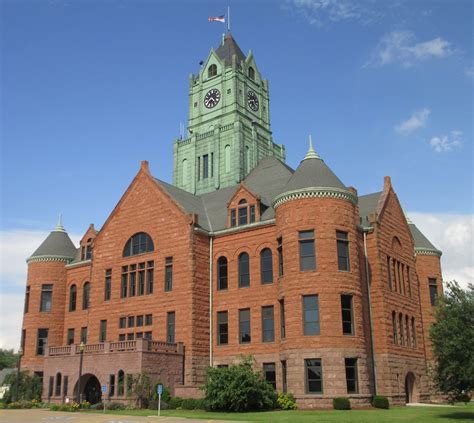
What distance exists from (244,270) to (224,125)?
98.1 feet

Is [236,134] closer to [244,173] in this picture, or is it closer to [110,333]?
[244,173]

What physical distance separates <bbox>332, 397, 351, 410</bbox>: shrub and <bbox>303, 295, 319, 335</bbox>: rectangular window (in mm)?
4153

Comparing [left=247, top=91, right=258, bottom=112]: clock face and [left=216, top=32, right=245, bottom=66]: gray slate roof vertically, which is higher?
[left=216, top=32, right=245, bottom=66]: gray slate roof

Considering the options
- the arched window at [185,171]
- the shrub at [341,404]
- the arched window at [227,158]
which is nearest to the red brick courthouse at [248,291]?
the shrub at [341,404]

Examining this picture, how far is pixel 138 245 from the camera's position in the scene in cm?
4562

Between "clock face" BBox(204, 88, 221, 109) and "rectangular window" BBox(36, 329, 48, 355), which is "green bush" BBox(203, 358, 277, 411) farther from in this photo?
"clock face" BBox(204, 88, 221, 109)

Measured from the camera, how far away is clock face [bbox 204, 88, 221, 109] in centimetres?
7032

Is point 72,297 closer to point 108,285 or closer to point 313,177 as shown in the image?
point 108,285

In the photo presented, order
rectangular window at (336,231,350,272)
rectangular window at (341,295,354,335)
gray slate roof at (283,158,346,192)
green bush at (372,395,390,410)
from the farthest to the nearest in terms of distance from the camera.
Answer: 1. gray slate roof at (283,158,346,192)
2. rectangular window at (336,231,350,272)
3. rectangular window at (341,295,354,335)
4. green bush at (372,395,390,410)

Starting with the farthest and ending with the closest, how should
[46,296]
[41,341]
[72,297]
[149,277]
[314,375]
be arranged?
1. [46,296]
2. [72,297]
3. [41,341]
4. [149,277]
5. [314,375]

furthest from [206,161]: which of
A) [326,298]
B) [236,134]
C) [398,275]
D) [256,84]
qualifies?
[326,298]

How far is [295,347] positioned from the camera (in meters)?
34.5

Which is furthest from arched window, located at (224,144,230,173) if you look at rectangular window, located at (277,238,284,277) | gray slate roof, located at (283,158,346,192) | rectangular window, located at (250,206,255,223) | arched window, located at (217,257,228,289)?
rectangular window, located at (277,238,284,277)

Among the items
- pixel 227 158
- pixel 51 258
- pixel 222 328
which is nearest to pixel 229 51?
pixel 227 158
